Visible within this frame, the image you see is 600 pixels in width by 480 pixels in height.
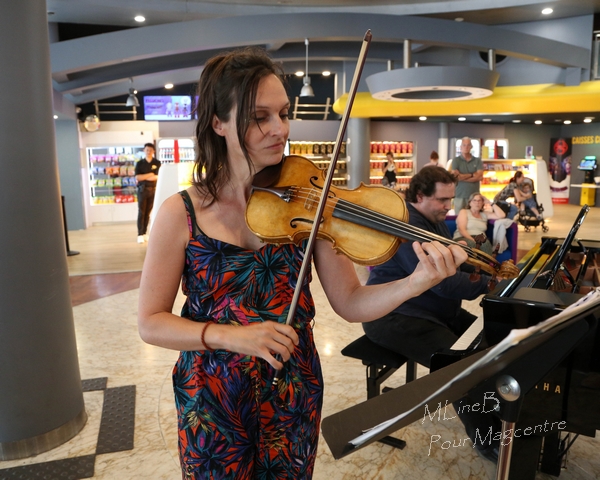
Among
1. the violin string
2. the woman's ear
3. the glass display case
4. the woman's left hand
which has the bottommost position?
the woman's left hand

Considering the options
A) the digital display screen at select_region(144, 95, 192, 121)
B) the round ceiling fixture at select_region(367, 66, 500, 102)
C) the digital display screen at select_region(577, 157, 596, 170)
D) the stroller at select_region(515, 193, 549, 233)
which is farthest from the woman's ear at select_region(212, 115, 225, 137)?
the digital display screen at select_region(577, 157, 596, 170)

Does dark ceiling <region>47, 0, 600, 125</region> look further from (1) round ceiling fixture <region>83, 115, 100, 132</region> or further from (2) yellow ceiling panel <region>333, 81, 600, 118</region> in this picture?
(1) round ceiling fixture <region>83, 115, 100, 132</region>

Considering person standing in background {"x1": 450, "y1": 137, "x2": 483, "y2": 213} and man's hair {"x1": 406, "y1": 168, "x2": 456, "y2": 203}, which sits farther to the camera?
person standing in background {"x1": 450, "y1": 137, "x2": 483, "y2": 213}

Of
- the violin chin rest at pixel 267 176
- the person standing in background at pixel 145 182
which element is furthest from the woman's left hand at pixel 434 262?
the person standing in background at pixel 145 182

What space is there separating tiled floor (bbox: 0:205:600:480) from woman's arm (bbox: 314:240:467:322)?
140cm

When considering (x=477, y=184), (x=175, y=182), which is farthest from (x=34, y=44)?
(x=477, y=184)

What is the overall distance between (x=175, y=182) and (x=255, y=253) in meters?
5.24

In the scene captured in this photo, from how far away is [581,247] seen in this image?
2.53 metres

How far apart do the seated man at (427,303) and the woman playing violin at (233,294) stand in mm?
1283

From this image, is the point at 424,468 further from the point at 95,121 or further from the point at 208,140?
the point at 95,121

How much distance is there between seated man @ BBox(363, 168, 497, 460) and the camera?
2330 mm

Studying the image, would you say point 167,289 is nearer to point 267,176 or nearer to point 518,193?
point 267,176

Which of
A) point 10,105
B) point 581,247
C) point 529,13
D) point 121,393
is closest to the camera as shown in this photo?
point 10,105

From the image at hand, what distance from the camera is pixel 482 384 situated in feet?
2.65
